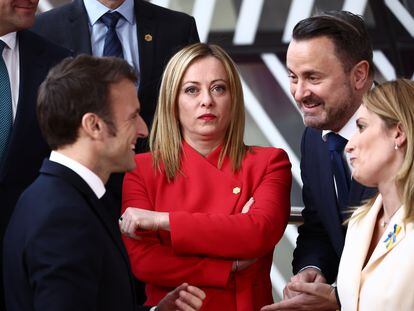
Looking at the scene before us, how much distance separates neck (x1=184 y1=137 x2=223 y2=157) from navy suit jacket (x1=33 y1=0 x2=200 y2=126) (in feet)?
0.92

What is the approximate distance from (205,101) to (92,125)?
0.93 m

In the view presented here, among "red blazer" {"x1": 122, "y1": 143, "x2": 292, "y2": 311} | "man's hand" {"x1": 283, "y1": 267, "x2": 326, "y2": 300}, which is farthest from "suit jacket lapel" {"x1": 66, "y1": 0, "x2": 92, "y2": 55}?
"man's hand" {"x1": 283, "y1": 267, "x2": 326, "y2": 300}

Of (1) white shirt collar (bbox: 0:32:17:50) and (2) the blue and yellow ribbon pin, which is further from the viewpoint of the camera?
(1) white shirt collar (bbox: 0:32:17:50)

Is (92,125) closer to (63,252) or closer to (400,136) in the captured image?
(63,252)

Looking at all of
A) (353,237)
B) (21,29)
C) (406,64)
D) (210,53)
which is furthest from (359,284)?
(406,64)

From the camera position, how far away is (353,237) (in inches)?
123

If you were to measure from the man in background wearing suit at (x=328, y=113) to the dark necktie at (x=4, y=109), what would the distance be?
92 centimetres

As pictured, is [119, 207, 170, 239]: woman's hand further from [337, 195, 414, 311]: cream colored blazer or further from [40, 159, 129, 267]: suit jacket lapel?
[40, 159, 129, 267]: suit jacket lapel

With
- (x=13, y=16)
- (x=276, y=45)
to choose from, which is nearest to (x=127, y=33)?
(x=13, y=16)

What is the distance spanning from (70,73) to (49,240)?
417mm

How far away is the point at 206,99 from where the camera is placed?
137 inches

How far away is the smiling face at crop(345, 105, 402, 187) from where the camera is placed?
2996 millimetres

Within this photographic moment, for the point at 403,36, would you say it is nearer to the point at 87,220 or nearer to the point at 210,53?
the point at 210,53

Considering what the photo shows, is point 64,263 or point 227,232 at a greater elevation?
point 64,263
